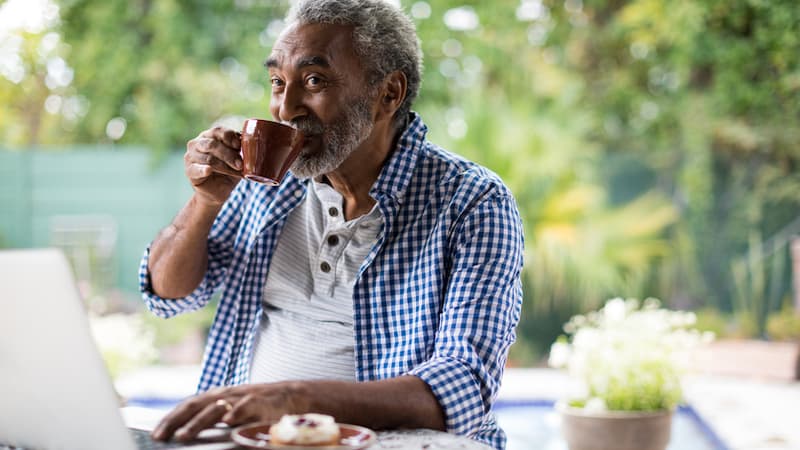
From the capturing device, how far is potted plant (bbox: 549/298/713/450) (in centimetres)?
326

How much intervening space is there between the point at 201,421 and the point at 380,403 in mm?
252

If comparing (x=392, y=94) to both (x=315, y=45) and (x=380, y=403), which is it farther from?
(x=380, y=403)

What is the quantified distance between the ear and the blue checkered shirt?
0.16 ft

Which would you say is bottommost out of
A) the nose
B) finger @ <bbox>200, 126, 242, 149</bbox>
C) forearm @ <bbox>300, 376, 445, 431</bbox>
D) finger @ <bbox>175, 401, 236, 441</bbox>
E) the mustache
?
forearm @ <bbox>300, 376, 445, 431</bbox>

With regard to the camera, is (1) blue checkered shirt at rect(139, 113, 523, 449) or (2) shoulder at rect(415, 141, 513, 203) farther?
(2) shoulder at rect(415, 141, 513, 203)

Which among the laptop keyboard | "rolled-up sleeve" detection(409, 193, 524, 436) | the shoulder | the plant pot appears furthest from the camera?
the plant pot

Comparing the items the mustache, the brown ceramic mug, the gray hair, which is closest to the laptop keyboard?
the brown ceramic mug

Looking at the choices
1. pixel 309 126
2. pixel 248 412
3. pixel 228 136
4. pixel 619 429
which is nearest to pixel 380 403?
pixel 248 412

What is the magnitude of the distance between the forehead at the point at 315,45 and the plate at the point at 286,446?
82cm

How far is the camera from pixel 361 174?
5.49 ft

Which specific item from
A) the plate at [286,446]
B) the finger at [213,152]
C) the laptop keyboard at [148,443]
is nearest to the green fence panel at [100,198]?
the finger at [213,152]

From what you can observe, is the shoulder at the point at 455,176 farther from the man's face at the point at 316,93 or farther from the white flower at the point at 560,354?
the white flower at the point at 560,354

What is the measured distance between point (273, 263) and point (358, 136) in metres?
0.29

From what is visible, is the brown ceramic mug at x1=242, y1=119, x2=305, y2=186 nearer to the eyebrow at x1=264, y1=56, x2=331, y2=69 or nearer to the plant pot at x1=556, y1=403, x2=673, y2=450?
the eyebrow at x1=264, y1=56, x2=331, y2=69
